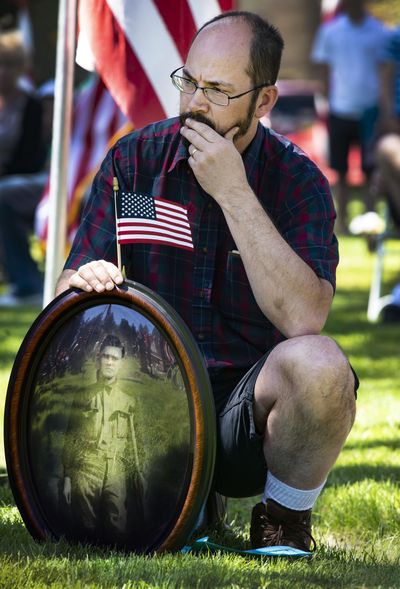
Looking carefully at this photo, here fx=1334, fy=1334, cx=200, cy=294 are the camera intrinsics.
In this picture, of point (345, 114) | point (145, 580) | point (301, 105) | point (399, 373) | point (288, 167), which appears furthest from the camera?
point (301, 105)

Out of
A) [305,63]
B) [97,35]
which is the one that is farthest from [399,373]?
[305,63]

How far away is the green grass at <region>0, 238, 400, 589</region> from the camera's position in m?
3.10

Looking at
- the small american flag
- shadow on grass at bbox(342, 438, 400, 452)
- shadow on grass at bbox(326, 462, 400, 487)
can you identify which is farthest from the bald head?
shadow on grass at bbox(342, 438, 400, 452)

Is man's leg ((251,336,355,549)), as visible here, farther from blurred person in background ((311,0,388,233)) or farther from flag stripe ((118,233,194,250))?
blurred person in background ((311,0,388,233))

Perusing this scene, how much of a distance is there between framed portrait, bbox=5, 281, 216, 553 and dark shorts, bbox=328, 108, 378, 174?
9970mm

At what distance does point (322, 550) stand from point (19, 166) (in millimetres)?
7067

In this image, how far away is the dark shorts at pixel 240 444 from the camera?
345 centimetres

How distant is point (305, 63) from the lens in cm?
1991

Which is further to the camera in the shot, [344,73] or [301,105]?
[301,105]

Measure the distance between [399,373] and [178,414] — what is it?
370cm

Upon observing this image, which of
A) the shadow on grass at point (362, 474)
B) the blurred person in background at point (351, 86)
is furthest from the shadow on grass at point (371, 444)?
the blurred person in background at point (351, 86)

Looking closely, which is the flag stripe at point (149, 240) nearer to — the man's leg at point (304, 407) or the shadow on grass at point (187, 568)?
the man's leg at point (304, 407)

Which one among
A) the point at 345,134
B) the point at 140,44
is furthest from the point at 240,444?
the point at 345,134

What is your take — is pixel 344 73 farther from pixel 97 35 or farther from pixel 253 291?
pixel 253 291
